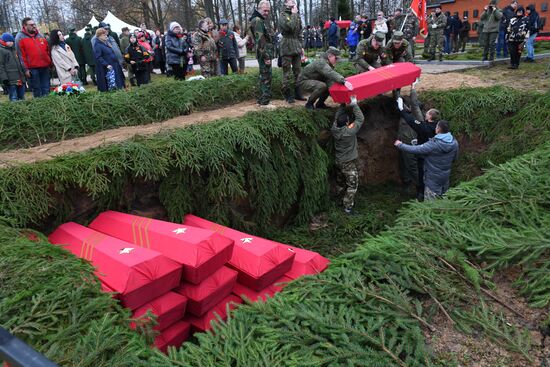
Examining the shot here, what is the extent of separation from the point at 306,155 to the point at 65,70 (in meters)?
6.22

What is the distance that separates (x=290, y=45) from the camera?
24.8 ft

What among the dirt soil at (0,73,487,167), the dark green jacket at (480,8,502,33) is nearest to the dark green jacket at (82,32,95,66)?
the dirt soil at (0,73,487,167)

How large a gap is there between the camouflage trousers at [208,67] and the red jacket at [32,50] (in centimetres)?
356

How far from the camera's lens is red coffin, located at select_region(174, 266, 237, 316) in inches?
157

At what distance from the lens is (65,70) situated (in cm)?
930

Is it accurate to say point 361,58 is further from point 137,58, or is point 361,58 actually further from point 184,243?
point 184,243

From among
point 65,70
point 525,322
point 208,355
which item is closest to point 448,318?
point 525,322

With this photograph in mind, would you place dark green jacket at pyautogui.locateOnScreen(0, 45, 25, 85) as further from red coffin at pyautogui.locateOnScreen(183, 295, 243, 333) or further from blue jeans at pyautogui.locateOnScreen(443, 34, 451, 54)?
blue jeans at pyautogui.locateOnScreen(443, 34, 451, 54)

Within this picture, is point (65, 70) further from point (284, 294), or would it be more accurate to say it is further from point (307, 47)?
point (307, 47)

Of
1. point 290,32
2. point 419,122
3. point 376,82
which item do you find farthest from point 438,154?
point 290,32

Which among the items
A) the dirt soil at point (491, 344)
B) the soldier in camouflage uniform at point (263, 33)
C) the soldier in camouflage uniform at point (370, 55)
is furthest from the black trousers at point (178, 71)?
the dirt soil at point (491, 344)

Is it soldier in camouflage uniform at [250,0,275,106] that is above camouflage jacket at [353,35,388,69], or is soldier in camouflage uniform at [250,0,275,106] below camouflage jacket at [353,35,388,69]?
above

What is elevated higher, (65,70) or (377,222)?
(65,70)

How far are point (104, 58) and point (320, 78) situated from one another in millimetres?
5141
